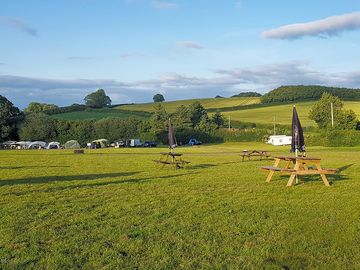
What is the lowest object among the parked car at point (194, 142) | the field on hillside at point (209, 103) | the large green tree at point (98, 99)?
the parked car at point (194, 142)

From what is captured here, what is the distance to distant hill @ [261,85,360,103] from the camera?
11844 centimetres

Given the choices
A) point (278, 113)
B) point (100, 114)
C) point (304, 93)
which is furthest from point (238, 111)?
point (100, 114)

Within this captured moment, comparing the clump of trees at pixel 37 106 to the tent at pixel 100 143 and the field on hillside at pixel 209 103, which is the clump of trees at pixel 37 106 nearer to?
the field on hillside at pixel 209 103

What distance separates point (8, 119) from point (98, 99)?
56772 mm

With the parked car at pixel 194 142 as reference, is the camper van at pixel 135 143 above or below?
above

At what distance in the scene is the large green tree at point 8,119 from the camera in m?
87.6

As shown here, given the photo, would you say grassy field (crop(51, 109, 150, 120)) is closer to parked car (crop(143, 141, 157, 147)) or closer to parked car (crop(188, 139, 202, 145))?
parked car (crop(188, 139, 202, 145))

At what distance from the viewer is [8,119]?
295 ft

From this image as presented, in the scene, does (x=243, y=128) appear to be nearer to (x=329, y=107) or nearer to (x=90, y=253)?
(x=329, y=107)

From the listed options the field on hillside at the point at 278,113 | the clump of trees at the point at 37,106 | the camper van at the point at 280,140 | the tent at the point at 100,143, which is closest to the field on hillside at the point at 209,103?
the field on hillside at the point at 278,113

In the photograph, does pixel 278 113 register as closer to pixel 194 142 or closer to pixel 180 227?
pixel 194 142

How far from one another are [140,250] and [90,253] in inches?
26.4

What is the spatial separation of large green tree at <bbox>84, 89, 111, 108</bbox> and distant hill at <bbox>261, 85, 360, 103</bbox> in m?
51.0

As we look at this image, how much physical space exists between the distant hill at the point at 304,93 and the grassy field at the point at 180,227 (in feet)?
359
